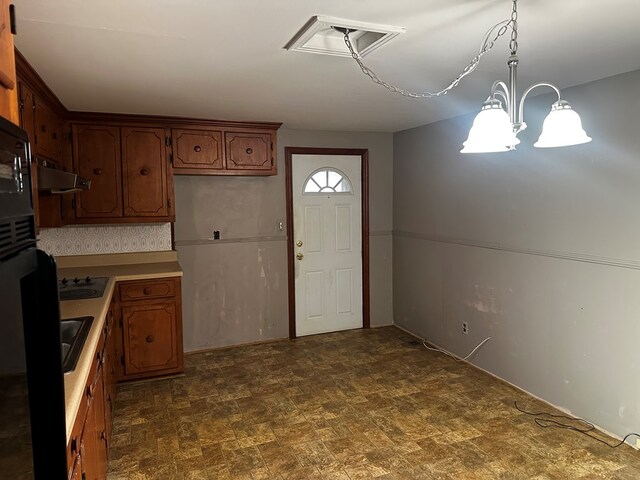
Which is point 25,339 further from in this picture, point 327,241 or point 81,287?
point 327,241

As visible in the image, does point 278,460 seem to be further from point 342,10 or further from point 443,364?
point 342,10

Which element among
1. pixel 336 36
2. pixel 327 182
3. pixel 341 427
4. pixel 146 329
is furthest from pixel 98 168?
pixel 341 427

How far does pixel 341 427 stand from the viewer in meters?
3.14

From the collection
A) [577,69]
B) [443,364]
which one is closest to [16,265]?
[577,69]

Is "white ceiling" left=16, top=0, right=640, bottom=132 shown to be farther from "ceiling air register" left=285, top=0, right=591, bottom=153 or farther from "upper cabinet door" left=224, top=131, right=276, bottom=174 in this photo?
"upper cabinet door" left=224, top=131, right=276, bottom=174

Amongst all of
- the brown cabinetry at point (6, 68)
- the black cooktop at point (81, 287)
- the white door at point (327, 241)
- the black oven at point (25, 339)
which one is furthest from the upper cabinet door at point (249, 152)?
the black oven at point (25, 339)

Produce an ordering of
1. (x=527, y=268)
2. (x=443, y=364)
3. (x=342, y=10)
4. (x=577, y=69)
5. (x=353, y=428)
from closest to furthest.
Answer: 1. (x=342, y=10)
2. (x=577, y=69)
3. (x=353, y=428)
4. (x=527, y=268)
5. (x=443, y=364)

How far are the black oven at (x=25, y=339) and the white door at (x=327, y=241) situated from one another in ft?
13.7

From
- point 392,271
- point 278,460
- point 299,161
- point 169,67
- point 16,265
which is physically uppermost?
point 169,67

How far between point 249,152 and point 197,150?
0.47m

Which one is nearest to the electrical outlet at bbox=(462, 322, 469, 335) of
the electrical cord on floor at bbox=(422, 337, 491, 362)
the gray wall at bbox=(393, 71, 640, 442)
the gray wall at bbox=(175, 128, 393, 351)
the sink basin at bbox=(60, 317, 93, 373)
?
the gray wall at bbox=(393, 71, 640, 442)

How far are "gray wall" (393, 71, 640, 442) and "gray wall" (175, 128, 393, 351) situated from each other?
4.67 feet

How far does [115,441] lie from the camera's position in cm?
297

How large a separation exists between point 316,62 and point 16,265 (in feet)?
6.76
